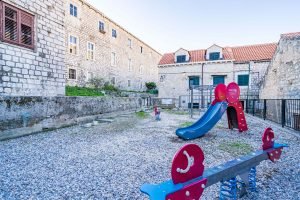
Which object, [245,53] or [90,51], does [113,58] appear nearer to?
[90,51]

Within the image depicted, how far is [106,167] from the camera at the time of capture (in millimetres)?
3352

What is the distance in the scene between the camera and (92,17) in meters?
19.0

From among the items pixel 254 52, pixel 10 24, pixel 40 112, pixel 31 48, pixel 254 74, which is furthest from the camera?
pixel 254 52

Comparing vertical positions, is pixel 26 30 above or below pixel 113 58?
below

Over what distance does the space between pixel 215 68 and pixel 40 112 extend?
18297 mm

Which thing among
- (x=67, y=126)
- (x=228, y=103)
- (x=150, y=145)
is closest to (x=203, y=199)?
(x=150, y=145)

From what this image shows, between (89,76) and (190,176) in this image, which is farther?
(89,76)

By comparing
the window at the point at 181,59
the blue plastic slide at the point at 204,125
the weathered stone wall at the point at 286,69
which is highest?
the window at the point at 181,59

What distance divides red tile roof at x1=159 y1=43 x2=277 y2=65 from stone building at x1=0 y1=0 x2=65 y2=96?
16042 millimetres

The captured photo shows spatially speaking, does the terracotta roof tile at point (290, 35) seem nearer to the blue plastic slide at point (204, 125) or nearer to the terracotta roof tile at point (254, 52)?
the blue plastic slide at point (204, 125)

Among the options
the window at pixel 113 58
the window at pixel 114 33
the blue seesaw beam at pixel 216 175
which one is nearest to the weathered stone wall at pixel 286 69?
the blue seesaw beam at pixel 216 175

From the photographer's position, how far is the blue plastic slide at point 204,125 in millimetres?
5532

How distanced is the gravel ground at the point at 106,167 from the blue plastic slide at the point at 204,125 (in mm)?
226

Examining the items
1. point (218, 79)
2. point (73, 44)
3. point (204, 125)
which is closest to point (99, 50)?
point (73, 44)
